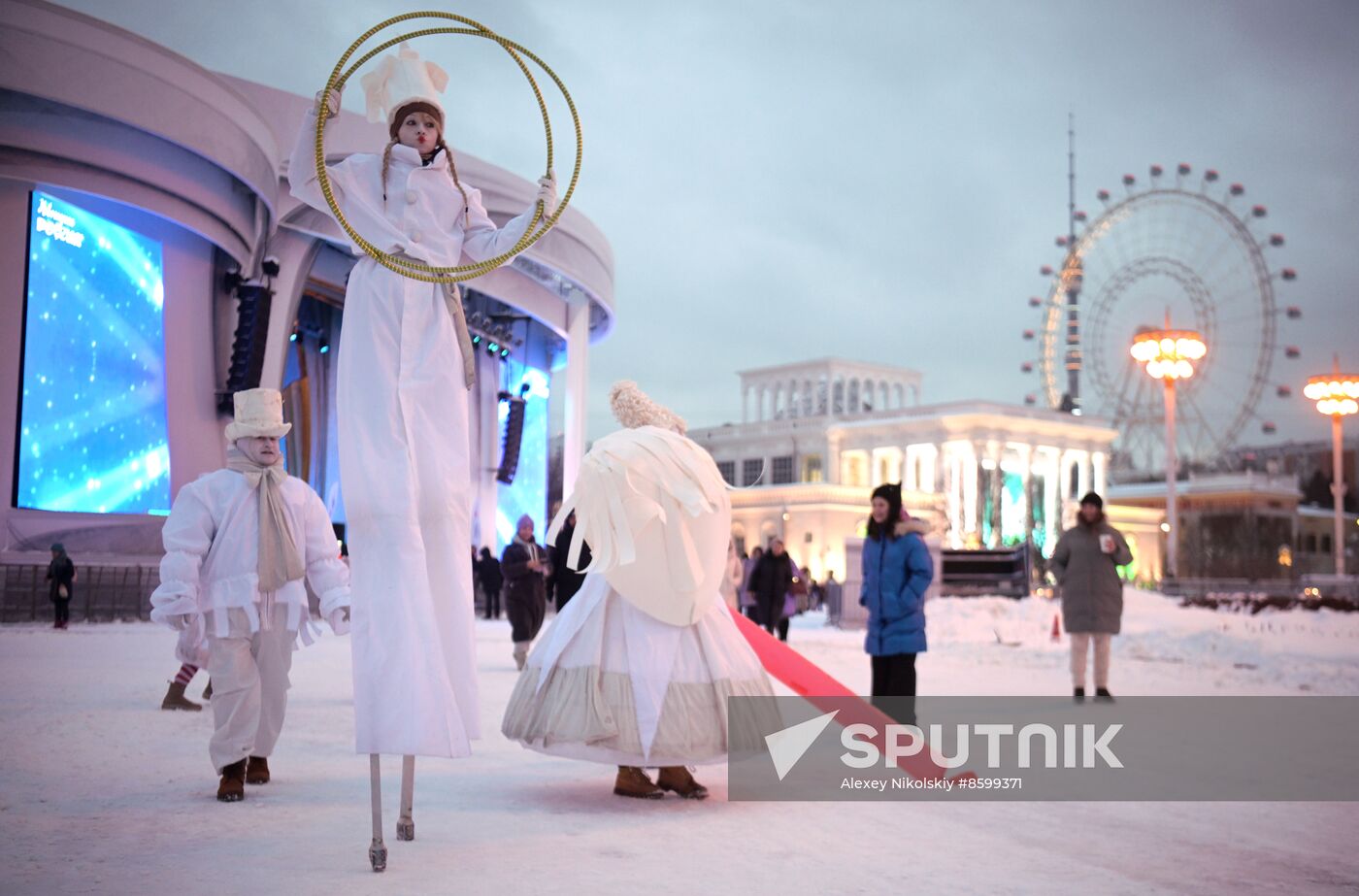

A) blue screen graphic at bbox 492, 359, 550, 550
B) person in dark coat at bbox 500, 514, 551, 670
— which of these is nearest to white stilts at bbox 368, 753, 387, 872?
person in dark coat at bbox 500, 514, 551, 670

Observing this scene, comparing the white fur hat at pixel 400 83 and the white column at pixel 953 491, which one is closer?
the white fur hat at pixel 400 83

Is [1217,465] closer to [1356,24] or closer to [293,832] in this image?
[1356,24]

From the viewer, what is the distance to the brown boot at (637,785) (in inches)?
207

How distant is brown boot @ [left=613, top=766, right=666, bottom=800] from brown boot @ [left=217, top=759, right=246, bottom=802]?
4.94ft

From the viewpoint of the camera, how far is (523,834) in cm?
433

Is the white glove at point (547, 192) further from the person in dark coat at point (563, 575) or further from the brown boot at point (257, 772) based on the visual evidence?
the person in dark coat at point (563, 575)

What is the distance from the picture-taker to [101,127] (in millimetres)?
22453

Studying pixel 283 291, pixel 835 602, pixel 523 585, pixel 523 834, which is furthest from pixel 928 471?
pixel 523 834

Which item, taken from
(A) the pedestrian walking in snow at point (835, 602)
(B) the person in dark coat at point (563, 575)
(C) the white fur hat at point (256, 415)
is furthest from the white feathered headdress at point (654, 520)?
(A) the pedestrian walking in snow at point (835, 602)

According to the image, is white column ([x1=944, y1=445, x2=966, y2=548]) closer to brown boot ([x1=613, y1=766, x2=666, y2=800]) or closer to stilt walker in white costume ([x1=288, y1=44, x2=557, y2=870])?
brown boot ([x1=613, y1=766, x2=666, y2=800])

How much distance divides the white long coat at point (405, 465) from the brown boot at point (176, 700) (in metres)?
4.76

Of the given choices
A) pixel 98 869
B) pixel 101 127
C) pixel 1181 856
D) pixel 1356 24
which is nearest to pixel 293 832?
pixel 98 869

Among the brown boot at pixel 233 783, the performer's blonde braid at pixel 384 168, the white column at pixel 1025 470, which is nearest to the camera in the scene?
the performer's blonde braid at pixel 384 168

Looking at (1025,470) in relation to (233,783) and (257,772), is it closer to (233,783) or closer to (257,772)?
(257,772)
